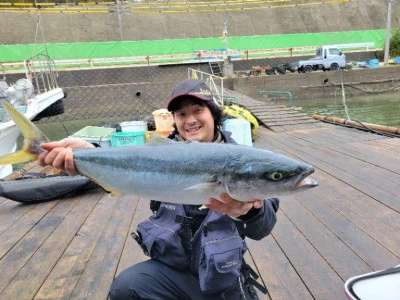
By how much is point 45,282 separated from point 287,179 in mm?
2460

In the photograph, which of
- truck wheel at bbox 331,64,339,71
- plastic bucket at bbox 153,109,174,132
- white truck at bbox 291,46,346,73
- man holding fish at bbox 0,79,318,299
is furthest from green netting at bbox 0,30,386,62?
man holding fish at bbox 0,79,318,299

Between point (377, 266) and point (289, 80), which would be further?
point (289, 80)

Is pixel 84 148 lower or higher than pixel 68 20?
lower

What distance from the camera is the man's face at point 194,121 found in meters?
2.21

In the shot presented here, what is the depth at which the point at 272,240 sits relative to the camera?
3447 millimetres

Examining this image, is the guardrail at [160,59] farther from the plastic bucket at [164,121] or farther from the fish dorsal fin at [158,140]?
the fish dorsal fin at [158,140]

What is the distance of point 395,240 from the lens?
3254 millimetres

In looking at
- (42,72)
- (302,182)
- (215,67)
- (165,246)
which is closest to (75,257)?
(165,246)

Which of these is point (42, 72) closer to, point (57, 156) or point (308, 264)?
point (57, 156)

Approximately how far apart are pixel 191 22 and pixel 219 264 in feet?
150

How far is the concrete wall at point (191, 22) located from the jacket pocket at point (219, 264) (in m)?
41.8

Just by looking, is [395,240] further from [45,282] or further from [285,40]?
[285,40]

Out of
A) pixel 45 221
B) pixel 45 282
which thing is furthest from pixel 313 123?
pixel 45 282

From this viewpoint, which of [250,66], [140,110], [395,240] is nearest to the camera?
[395,240]
